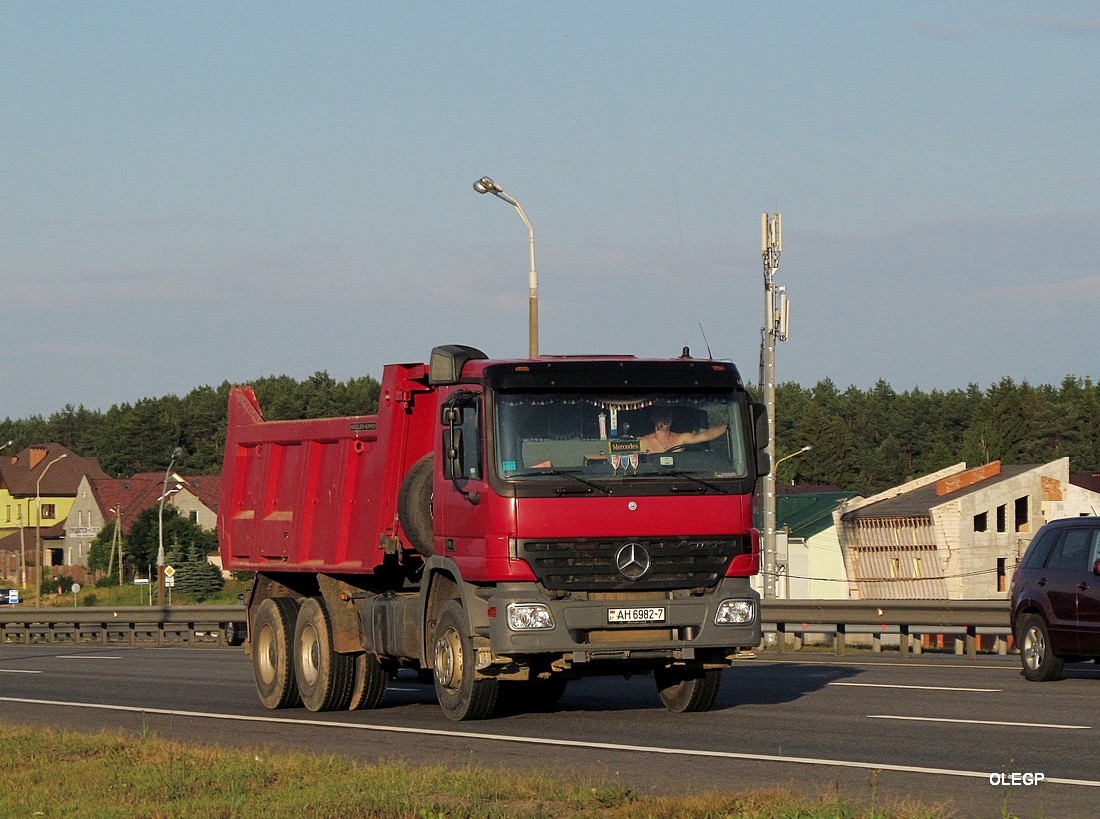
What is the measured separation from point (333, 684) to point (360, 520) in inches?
70.8

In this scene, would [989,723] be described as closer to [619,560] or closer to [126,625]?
[619,560]

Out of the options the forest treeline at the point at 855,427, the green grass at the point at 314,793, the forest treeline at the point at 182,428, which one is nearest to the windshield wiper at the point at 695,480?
the green grass at the point at 314,793

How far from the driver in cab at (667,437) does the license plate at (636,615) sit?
1.27 m

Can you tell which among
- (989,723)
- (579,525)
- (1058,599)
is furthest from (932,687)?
(579,525)

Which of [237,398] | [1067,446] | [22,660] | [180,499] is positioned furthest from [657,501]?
[1067,446]

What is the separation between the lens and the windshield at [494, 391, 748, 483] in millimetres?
14242

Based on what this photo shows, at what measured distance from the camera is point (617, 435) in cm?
1439

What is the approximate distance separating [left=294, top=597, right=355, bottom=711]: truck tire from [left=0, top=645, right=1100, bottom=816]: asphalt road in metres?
0.22

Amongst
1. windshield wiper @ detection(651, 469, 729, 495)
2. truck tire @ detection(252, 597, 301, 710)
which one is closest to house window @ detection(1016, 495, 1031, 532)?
truck tire @ detection(252, 597, 301, 710)

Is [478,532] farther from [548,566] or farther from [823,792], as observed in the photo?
[823,792]

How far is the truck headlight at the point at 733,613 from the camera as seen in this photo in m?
14.6

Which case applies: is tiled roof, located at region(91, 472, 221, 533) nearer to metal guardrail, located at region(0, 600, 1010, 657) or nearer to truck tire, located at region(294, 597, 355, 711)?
metal guardrail, located at region(0, 600, 1010, 657)

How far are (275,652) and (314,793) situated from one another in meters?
8.39

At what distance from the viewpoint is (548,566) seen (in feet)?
46.5
